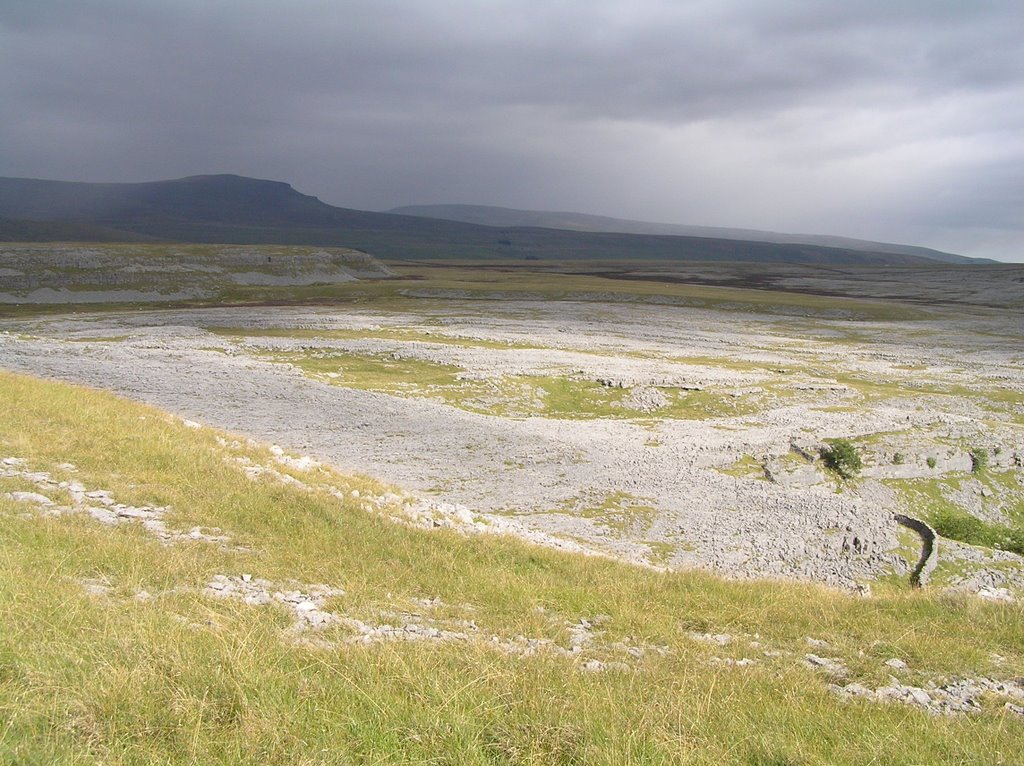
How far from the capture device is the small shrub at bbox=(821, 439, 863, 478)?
101 feet

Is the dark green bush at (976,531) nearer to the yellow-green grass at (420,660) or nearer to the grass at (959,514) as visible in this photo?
the grass at (959,514)

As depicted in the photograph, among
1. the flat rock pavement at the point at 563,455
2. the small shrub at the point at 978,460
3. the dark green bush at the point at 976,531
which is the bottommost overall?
the dark green bush at the point at 976,531

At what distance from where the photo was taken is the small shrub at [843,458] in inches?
1208

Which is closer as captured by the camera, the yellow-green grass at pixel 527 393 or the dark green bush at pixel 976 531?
the dark green bush at pixel 976 531

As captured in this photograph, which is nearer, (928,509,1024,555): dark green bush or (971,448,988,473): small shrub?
(928,509,1024,555): dark green bush

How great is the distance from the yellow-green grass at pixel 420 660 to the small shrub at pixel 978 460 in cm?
2531

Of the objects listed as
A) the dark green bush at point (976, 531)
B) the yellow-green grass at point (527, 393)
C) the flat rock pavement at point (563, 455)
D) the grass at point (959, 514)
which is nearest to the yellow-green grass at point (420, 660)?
the flat rock pavement at point (563, 455)

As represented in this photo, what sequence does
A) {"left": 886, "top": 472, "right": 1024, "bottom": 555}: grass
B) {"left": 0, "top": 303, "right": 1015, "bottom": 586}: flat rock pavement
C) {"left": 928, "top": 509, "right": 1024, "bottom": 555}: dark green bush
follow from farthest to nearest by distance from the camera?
{"left": 886, "top": 472, "right": 1024, "bottom": 555}: grass
{"left": 928, "top": 509, "right": 1024, "bottom": 555}: dark green bush
{"left": 0, "top": 303, "right": 1015, "bottom": 586}: flat rock pavement

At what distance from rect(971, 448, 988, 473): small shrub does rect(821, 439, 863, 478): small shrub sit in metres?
6.36

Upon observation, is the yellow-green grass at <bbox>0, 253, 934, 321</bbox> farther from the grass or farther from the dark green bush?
the dark green bush

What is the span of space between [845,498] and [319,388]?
93.5ft

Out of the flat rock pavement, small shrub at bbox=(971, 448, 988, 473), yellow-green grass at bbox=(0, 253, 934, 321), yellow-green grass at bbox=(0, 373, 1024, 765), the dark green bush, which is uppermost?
yellow-green grass at bbox=(0, 253, 934, 321)

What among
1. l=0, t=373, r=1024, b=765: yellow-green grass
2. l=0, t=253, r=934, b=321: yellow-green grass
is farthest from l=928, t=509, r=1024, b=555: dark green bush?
l=0, t=253, r=934, b=321: yellow-green grass

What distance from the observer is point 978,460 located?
32781 mm
